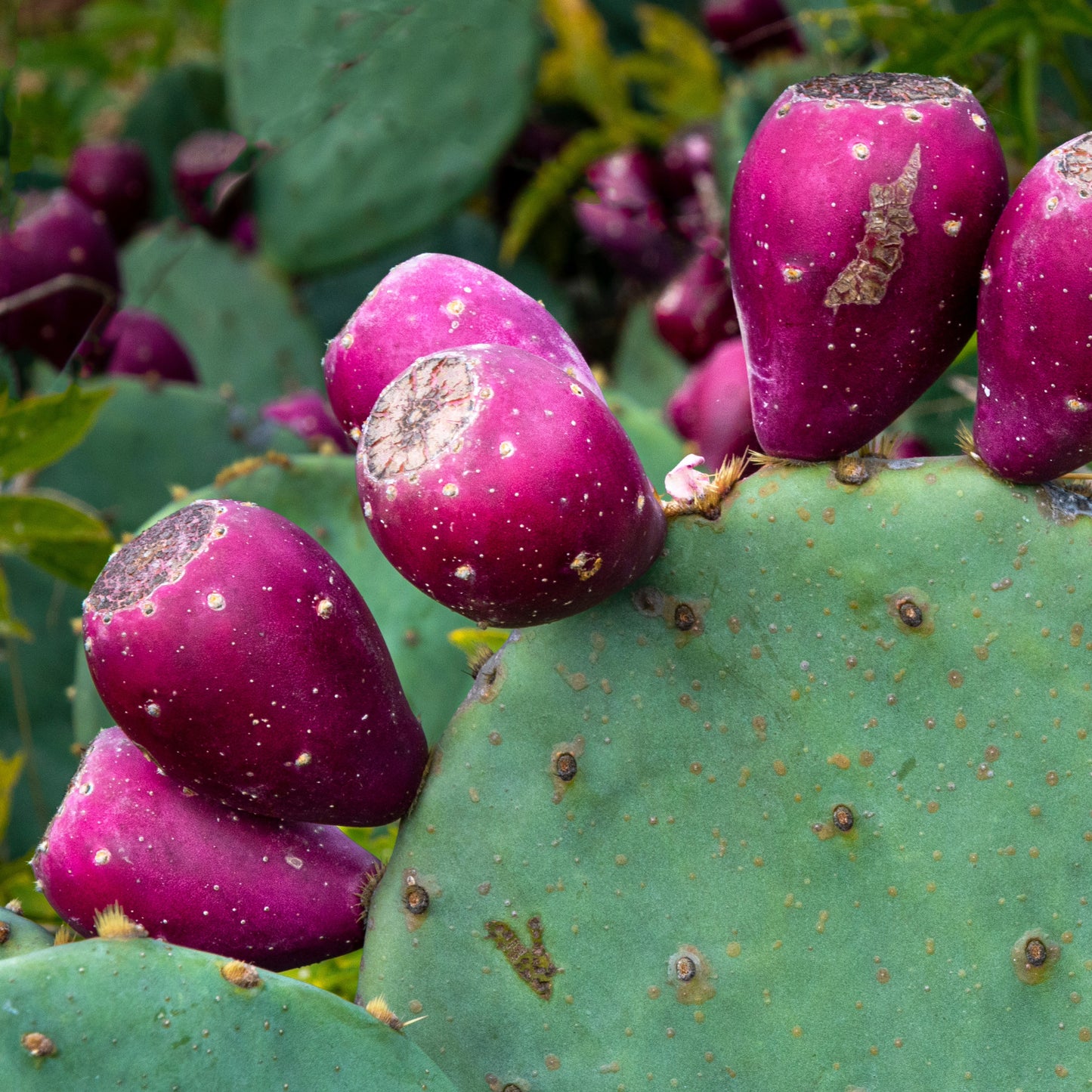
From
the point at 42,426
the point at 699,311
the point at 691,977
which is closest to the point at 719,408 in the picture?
the point at 699,311

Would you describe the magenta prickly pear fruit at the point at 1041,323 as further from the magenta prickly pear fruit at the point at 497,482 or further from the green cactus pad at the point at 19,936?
the green cactus pad at the point at 19,936

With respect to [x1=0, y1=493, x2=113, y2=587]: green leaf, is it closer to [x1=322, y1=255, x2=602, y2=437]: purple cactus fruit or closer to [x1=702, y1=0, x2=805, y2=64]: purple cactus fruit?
[x1=322, y1=255, x2=602, y2=437]: purple cactus fruit

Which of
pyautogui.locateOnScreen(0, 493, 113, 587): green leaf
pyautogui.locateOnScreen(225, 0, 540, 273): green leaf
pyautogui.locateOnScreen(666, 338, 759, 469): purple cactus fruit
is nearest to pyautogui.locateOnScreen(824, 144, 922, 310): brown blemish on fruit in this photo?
pyautogui.locateOnScreen(666, 338, 759, 469): purple cactus fruit

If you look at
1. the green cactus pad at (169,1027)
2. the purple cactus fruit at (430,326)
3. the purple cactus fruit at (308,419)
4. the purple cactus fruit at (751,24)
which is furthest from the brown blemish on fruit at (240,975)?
the purple cactus fruit at (751,24)

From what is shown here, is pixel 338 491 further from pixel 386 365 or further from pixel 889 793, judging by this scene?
pixel 889 793

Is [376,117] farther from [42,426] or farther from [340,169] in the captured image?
[42,426]

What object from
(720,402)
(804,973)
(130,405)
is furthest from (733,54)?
(804,973)

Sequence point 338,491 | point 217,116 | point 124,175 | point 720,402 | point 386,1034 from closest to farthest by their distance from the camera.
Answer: point 386,1034, point 338,491, point 720,402, point 124,175, point 217,116
